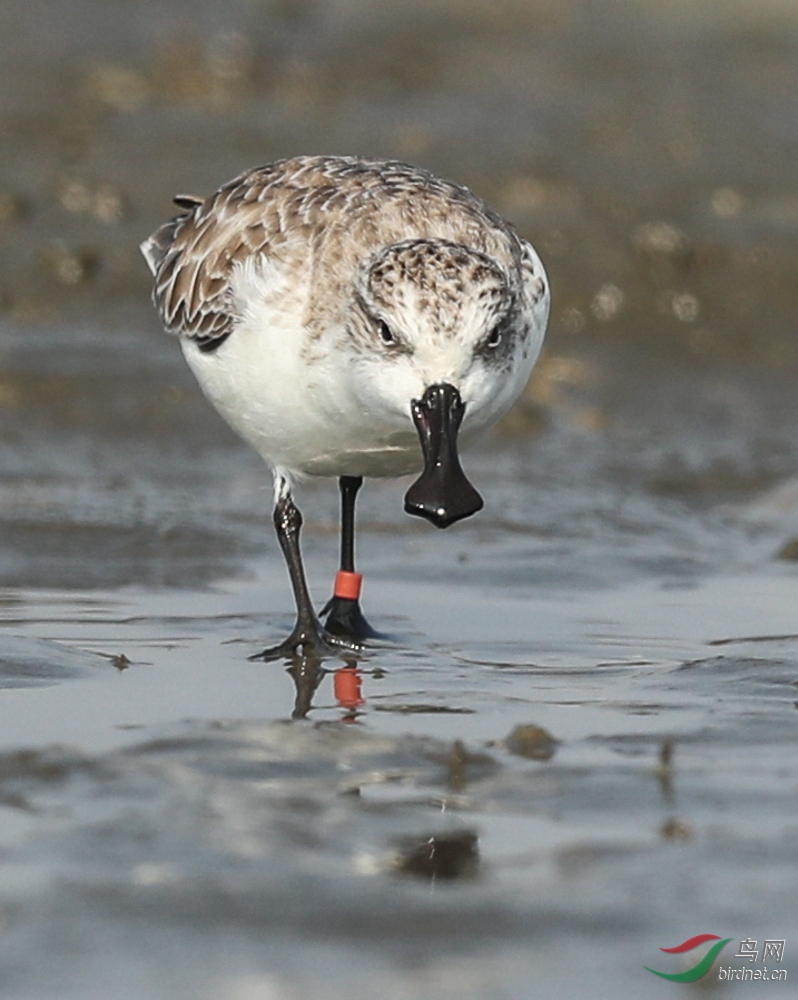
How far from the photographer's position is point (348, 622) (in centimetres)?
810

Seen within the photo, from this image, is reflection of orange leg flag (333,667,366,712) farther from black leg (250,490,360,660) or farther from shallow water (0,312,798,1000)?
black leg (250,490,360,660)

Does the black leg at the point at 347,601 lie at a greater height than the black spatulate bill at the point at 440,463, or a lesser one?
lesser

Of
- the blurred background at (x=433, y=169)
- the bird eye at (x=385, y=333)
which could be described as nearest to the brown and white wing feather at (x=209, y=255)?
the bird eye at (x=385, y=333)

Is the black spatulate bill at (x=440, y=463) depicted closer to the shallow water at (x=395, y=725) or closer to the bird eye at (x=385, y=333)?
the bird eye at (x=385, y=333)

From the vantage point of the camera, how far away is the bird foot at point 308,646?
7.57 meters

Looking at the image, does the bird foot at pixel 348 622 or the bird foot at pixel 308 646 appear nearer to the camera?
the bird foot at pixel 308 646

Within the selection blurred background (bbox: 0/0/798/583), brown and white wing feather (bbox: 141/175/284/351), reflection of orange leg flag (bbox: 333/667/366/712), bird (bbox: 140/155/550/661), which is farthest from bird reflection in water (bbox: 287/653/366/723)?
blurred background (bbox: 0/0/798/583)

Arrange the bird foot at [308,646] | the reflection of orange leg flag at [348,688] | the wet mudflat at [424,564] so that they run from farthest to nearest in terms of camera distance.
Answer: the bird foot at [308,646] → the reflection of orange leg flag at [348,688] → the wet mudflat at [424,564]

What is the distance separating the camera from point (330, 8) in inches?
696

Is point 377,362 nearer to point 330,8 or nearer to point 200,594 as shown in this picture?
point 200,594

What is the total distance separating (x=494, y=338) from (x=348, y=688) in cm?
129

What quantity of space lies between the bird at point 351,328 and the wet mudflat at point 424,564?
0.68m

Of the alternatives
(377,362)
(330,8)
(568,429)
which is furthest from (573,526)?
(330,8)

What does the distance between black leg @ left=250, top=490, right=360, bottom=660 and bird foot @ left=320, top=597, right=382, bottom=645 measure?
6 cm
